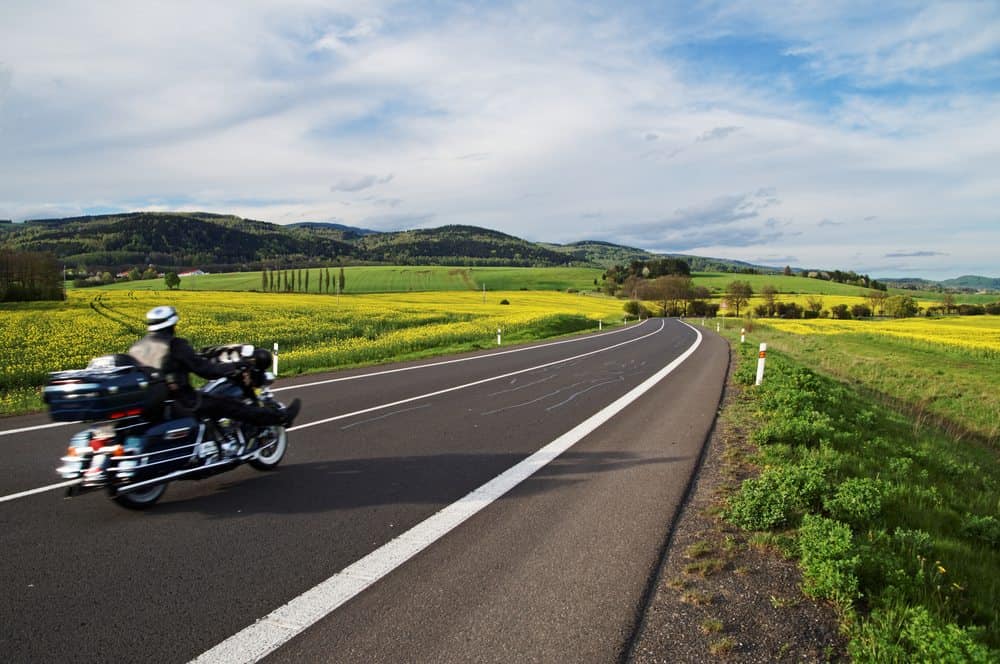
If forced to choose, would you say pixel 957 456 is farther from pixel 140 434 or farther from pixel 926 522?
pixel 140 434

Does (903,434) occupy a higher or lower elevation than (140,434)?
lower

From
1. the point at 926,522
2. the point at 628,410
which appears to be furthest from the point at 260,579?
the point at 628,410

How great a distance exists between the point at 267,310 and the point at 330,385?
77.8 feet

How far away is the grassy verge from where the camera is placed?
3.06 metres

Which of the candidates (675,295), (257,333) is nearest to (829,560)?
(257,333)

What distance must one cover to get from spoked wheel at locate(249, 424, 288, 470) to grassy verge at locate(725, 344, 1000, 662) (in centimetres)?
457

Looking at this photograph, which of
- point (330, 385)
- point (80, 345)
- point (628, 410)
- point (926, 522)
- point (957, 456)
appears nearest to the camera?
point (926, 522)

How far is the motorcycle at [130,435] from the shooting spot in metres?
4.72

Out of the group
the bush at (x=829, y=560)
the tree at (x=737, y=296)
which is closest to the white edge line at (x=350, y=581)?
the bush at (x=829, y=560)

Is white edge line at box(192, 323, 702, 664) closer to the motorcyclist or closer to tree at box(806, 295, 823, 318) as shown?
the motorcyclist

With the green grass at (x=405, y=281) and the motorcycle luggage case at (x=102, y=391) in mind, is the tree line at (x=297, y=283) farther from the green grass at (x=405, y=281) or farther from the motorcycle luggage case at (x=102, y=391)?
the motorcycle luggage case at (x=102, y=391)

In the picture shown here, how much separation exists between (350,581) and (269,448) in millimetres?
3001

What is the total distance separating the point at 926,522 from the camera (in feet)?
16.5

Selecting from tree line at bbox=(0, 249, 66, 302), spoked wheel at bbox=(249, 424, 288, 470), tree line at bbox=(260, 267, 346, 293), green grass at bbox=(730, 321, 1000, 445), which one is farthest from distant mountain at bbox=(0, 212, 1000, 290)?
spoked wheel at bbox=(249, 424, 288, 470)
